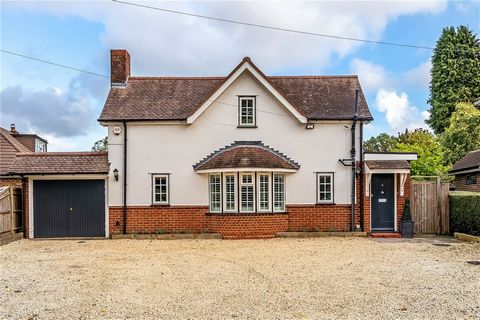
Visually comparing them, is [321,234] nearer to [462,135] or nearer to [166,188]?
[166,188]

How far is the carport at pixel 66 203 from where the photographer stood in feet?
59.2

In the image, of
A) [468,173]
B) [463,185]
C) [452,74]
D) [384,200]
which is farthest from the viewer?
[452,74]

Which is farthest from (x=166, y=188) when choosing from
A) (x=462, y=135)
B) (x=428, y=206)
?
(x=462, y=135)

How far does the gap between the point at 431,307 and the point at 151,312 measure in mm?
4742

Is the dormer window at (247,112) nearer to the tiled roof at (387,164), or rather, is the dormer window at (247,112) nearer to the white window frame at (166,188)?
the white window frame at (166,188)

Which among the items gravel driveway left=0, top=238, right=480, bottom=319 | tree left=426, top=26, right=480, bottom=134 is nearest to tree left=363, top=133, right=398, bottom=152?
tree left=426, top=26, right=480, bottom=134

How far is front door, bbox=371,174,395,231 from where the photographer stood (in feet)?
59.8

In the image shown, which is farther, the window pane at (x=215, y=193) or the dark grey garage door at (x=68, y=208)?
the dark grey garage door at (x=68, y=208)

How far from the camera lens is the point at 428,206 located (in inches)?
722

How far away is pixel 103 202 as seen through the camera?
59.7ft

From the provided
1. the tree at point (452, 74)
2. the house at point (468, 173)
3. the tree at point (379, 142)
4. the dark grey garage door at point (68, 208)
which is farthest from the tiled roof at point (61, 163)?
the tree at point (379, 142)

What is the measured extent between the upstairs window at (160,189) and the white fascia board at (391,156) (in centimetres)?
808

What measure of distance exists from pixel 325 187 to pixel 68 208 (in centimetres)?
1034

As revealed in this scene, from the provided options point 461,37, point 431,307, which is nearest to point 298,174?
point 431,307
